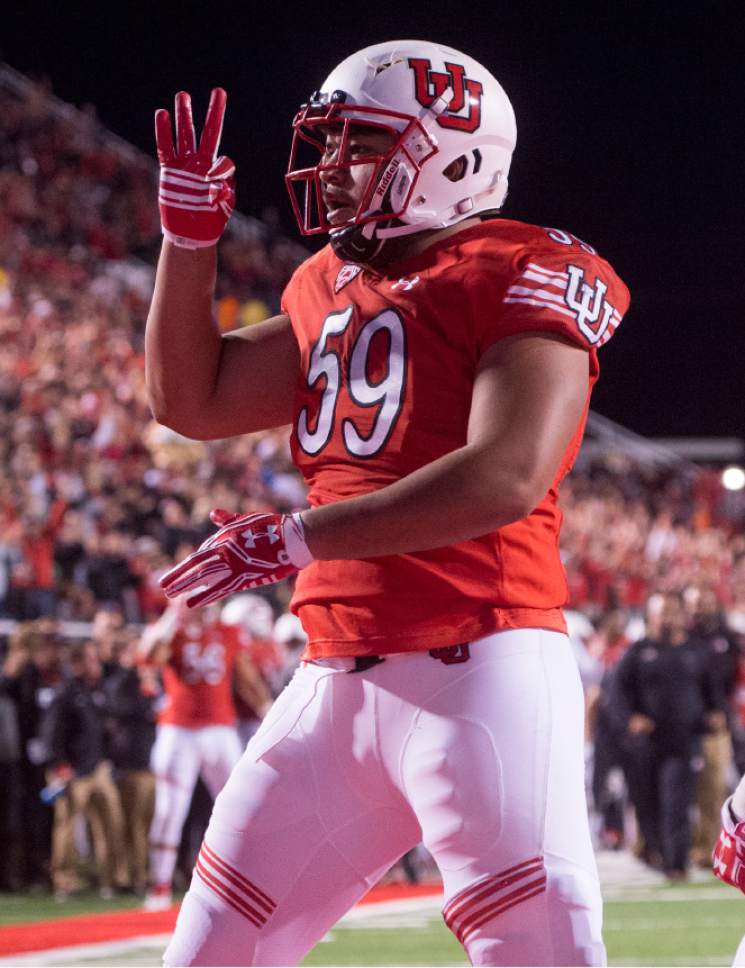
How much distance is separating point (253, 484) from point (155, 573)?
2.93m

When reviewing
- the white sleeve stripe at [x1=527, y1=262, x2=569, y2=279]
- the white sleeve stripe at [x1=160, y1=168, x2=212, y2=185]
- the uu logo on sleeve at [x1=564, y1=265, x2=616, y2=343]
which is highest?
the white sleeve stripe at [x1=160, y1=168, x2=212, y2=185]

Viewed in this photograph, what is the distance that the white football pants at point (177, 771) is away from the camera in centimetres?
824

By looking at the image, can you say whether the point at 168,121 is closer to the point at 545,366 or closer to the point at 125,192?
the point at 545,366

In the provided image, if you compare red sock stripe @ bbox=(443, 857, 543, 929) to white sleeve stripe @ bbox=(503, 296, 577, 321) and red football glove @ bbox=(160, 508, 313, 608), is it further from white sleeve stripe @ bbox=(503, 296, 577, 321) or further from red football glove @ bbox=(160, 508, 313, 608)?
white sleeve stripe @ bbox=(503, 296, 577, 321)

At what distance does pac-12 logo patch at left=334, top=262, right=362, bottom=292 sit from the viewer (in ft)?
8.59

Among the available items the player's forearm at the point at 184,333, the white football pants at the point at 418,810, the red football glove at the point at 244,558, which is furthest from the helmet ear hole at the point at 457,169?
the white football pants at the point at 418,810

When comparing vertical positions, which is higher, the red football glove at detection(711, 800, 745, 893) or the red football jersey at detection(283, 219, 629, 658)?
the red football jersey at detection(283, 219, 629, 658)

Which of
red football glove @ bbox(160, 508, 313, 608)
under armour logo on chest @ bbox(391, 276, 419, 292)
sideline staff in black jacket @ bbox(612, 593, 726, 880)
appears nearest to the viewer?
red football glove @ bbox(160, 508, 313, 608)

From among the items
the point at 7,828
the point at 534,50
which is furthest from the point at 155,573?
the point at 534,50

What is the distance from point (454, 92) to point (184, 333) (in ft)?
1.93

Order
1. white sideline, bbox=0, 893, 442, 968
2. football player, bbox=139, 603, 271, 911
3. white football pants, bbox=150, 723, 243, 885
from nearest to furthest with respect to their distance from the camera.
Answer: white sideline, bbox=0, 893, 442, 968, white football pants, bbox=150, 723, 243, 885, football player, bbox=139, 603, 271, 911

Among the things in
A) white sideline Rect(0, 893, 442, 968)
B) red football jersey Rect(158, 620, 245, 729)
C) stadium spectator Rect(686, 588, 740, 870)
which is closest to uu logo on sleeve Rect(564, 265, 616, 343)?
white sideline Rect(0, 893, 442, 968)

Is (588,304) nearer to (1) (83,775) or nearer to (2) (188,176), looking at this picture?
(2) (188,176)

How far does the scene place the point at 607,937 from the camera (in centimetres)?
687
